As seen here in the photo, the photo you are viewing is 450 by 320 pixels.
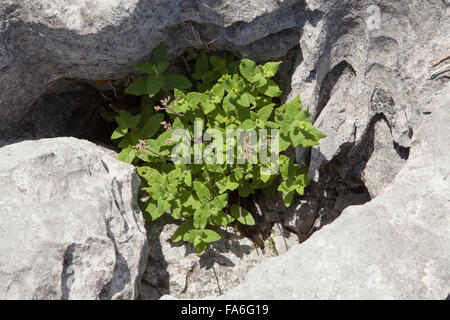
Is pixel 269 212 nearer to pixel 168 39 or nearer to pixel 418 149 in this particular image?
pixel 418 149

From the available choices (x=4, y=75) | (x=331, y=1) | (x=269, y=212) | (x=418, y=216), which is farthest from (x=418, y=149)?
(x=4, y=75)

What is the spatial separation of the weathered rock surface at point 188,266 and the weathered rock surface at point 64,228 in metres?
0.69

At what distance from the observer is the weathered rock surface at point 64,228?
2953 millimetres

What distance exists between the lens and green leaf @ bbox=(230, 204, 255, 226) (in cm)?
425

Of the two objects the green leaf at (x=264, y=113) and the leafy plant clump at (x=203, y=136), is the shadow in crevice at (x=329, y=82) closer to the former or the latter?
the leafy plant clump at (x=203, y=136)

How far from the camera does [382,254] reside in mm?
2971

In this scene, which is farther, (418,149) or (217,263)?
(217,263)

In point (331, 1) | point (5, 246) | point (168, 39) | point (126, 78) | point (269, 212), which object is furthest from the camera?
point (269, 212)

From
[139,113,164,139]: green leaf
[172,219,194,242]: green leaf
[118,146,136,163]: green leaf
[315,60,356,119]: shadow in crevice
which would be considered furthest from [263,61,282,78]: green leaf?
[172,219,194,242]: green leaf

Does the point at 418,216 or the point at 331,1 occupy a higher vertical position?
the point at 331,1

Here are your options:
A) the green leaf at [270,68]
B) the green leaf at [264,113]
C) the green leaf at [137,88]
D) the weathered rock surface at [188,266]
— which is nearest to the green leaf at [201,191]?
the weathered rock surface at [188,266]

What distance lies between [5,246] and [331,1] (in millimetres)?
3139

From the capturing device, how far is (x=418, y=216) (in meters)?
3.08

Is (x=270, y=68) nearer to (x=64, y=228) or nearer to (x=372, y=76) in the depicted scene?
(x=372, y=76)
